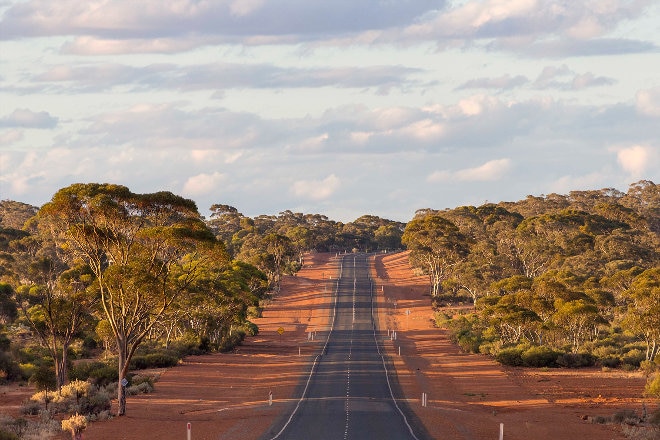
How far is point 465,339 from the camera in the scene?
266ft

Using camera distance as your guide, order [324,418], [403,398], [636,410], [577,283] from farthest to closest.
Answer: [577,283] → [403,398] → [636,410] → [324,418]

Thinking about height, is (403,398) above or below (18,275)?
below

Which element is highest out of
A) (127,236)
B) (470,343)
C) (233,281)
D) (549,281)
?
(127,236)

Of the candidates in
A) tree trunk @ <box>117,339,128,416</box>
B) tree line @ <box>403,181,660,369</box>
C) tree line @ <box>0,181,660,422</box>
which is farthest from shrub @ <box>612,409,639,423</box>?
tree trunk @ <box>117,339,128,416</box>

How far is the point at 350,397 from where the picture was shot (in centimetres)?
5000

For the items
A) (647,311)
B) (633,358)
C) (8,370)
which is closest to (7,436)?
(8,370)

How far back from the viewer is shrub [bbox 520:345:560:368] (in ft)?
222

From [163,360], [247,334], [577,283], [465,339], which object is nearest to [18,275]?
[247,334]

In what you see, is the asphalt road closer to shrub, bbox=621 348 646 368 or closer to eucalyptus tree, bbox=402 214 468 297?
shrub, bbox=621 348 646 368

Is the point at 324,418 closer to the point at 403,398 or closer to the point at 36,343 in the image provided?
the point at 403,398

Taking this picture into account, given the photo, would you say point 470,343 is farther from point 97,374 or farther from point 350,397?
point 97,374

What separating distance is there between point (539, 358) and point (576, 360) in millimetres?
2614

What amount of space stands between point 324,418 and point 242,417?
3.92 m

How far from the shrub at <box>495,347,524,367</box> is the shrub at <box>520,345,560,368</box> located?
24.9 inches
